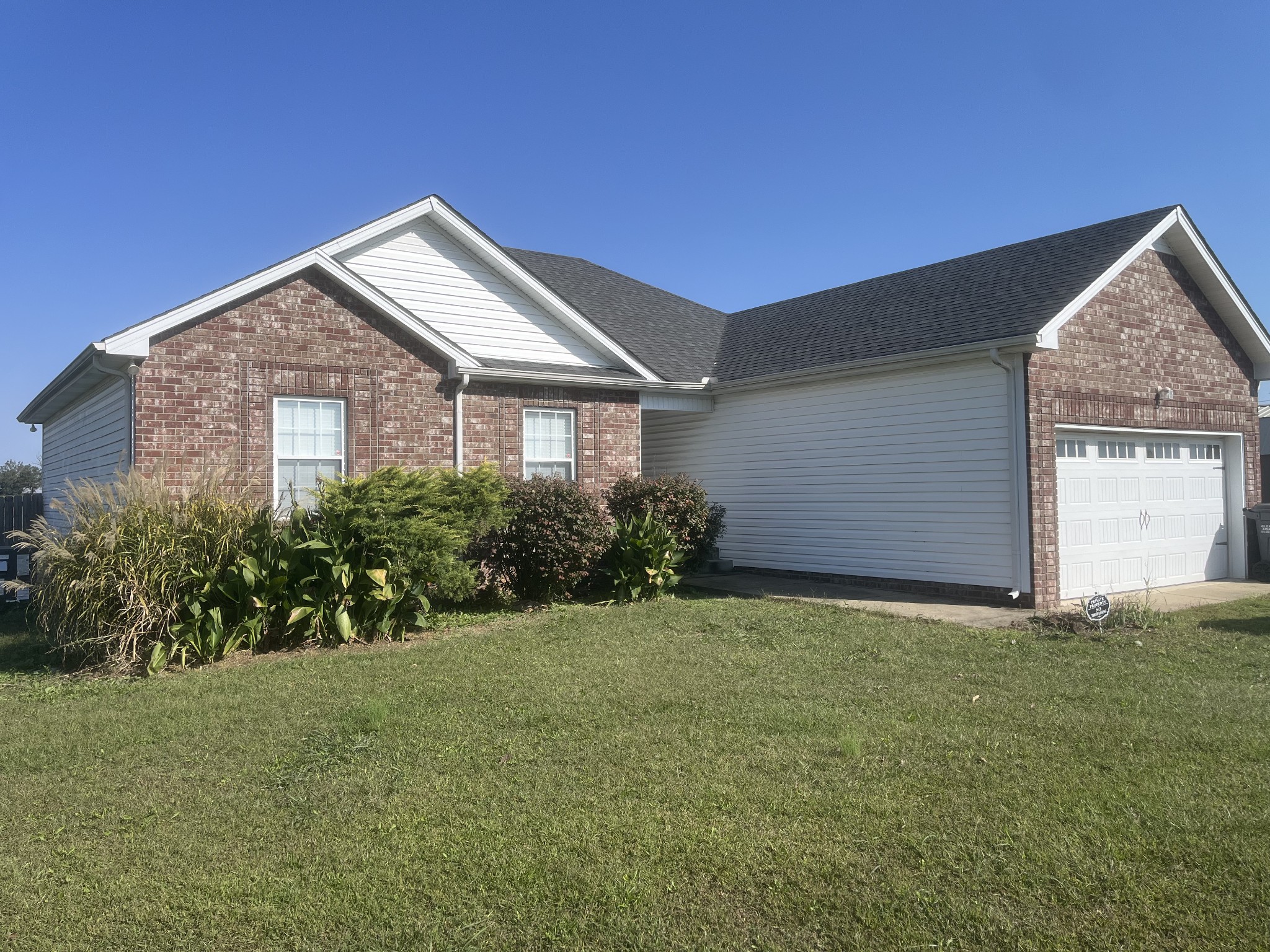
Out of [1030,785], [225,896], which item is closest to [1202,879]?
[1030,785]

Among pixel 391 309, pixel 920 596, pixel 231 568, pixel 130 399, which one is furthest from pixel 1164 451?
pixel 130 399

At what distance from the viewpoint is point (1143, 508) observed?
13.9m

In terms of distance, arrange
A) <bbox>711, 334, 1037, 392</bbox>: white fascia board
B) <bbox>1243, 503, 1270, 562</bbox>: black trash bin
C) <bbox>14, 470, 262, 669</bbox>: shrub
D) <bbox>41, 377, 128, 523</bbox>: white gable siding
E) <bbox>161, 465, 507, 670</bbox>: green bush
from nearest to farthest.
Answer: <bbox>14, 470, 262, 669</bbox>: shrub → <bbox>161, 465, 507, 670</bbox>: green bush → <bbox>41, 377, 128, 523</bbox>: white gable siding → <bbox>711, 334, 1037, 392</bbox>: white fascia board → <bbox>1243, 503, 1270, 562</bbox>: black trash bin

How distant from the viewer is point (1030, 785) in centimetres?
496

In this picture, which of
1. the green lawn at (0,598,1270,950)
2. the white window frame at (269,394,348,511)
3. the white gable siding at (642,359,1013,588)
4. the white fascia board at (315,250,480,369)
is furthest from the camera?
the white gable siding at (642,359,1013,588)

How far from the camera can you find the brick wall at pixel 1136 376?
11.8 metres

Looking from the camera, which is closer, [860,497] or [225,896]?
[225,896]

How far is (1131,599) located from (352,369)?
10315 millimetres

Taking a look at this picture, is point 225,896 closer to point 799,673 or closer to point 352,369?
point 799,673

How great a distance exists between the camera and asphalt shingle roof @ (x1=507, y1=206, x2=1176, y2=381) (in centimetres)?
1280

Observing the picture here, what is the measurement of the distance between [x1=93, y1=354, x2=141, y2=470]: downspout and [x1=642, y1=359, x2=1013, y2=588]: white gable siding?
30.2ft

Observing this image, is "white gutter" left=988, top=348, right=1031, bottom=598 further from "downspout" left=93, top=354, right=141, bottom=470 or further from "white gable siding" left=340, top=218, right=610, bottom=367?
"downspout" left=93, top=354, right=141, bottom=470

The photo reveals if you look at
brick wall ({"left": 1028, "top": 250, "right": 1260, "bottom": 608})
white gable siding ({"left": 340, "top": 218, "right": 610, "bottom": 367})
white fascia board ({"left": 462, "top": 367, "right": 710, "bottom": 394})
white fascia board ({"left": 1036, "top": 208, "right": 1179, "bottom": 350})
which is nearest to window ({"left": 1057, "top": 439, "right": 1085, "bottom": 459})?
brick wall ({"left": 1028, "top": 250, "right": 1260, "bottom": 608})

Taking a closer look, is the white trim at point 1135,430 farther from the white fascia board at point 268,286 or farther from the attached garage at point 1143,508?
the white fascia board at point 268,286
